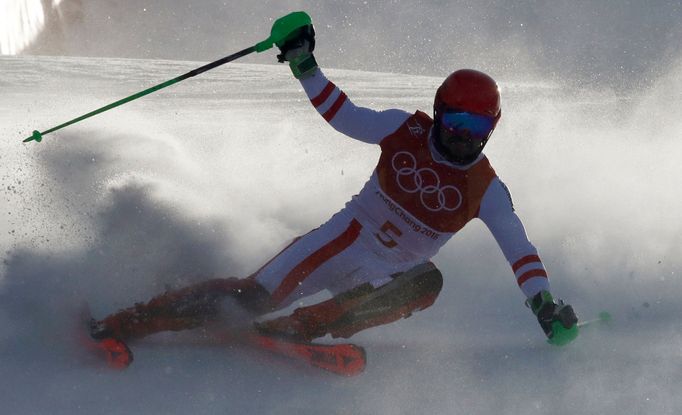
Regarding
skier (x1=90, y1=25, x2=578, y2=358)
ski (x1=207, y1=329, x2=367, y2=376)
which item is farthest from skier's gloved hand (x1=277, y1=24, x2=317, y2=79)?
ski (x1=207, y1=329, x2=367, y2=376)

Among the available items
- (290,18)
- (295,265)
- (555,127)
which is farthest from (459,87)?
(555,127)

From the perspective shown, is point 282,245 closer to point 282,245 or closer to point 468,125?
point 282,245

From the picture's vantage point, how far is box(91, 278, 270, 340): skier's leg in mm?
4285

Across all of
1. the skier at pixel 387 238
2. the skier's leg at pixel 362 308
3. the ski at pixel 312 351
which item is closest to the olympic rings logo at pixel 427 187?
the skier at pixel 387 238

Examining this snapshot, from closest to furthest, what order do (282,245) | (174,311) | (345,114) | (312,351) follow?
1. (174,311)
2. (312,351)
3. (345,114)
4. (282,245)

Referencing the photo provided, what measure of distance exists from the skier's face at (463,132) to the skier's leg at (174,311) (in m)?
1.21

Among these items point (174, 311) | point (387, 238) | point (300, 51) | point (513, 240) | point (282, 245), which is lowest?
point (282, 245)

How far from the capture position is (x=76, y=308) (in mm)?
4543

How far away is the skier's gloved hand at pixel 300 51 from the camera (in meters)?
4.45

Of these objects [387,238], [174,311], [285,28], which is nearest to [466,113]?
[387,238]

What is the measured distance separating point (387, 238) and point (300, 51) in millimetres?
1026

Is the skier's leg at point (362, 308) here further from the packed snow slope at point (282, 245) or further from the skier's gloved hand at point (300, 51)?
the skier's gloved hand at point (300, 51)

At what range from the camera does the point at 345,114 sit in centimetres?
469

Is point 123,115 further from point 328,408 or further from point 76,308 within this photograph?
point 328,408
